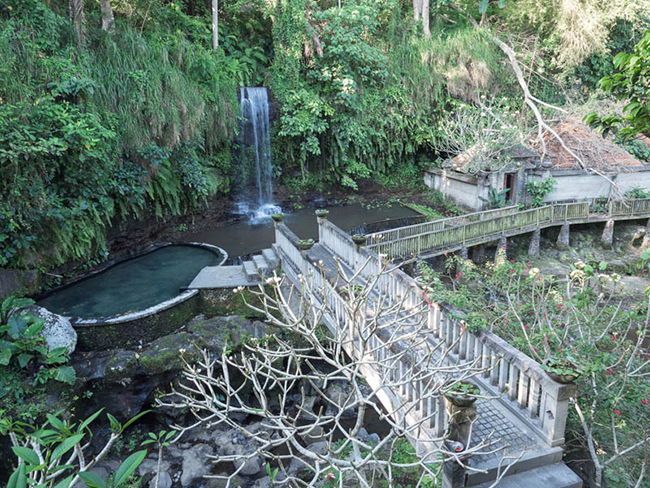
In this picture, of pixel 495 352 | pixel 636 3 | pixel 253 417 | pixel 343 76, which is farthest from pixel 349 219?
pixel 636 3

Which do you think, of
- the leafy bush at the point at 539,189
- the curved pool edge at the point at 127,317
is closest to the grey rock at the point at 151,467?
the curved pool edge at the point at 127,317

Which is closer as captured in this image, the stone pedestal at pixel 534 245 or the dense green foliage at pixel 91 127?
the dense green foliage at pixel 91 127

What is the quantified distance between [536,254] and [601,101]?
30.6ft

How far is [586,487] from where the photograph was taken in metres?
5.03

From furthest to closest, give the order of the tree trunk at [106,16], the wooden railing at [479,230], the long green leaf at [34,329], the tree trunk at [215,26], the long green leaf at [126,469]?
the tree trunk at [215,26] → the tree trunk at [106,16] → the wooden railing at [479,230] → the long green leaf at [34,329] → the long green leaf at [126,469]

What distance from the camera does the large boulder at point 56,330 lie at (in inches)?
332

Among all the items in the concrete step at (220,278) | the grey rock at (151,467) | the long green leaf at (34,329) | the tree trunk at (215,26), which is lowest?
the grey rock at (151,467)

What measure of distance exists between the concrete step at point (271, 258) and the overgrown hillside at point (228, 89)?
4.44 meters

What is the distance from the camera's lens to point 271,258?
1125cm

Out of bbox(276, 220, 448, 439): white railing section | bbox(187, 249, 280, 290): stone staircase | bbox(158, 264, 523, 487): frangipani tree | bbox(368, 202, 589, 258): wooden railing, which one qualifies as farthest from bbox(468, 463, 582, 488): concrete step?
bbox(187, 249, 280, 290): stone staircase

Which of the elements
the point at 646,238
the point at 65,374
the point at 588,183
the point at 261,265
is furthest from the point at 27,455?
the point at 646,238

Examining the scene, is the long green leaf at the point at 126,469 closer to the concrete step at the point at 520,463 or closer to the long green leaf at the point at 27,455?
the long green leaf at the point at 27,455

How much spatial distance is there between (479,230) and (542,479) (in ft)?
35.0

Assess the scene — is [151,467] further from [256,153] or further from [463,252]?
[256,153]
